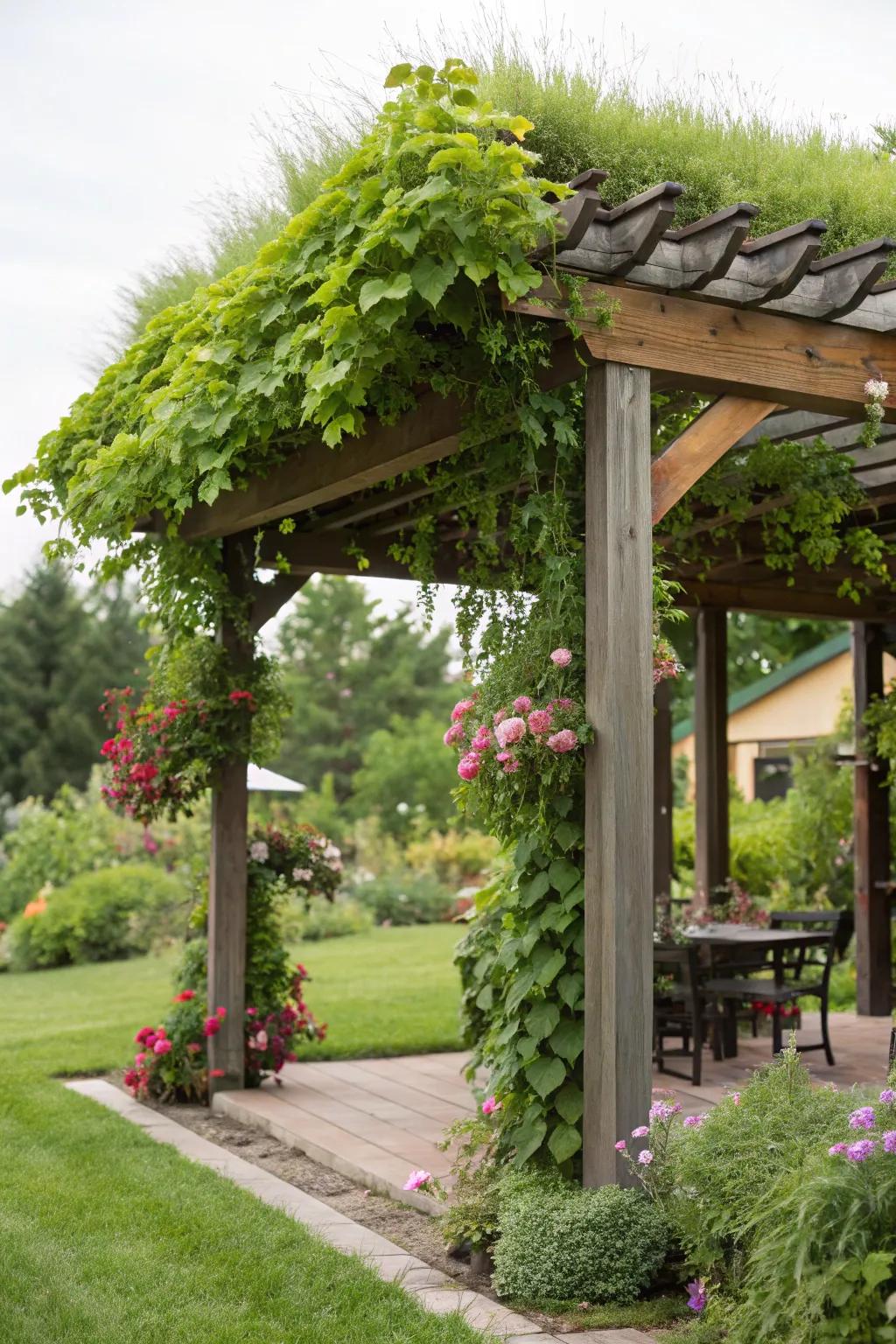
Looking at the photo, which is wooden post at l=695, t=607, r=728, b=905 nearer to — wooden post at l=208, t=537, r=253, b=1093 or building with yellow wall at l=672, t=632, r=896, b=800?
wooden post at l=208, t=537, r=253, b=1093

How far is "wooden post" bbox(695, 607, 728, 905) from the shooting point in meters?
8.72

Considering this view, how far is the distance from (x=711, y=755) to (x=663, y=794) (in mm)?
511

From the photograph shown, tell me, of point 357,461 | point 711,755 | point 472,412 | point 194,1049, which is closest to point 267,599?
point 357,461

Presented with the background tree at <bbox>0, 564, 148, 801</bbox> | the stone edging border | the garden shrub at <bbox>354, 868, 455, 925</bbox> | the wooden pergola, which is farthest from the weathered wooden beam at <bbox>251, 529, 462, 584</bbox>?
the background tree at <bbox>0, 564, 148, 801</bbox>

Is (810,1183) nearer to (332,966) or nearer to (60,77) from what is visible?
(332,966)

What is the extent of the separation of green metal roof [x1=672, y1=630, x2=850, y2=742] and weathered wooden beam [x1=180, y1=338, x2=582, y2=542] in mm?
10329

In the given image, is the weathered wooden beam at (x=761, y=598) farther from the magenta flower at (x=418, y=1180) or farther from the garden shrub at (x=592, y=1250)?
the garden shrub at (x=592, y=1250)

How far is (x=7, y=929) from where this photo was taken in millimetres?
14570

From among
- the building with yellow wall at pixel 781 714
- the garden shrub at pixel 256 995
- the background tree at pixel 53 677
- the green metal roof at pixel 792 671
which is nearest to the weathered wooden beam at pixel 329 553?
the garden shrub at pixel 256 995

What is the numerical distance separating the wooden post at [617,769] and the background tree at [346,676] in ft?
65.5

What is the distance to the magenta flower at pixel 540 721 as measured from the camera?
12.3ft

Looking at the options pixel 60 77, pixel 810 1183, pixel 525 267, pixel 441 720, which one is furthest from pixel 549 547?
pixel 441 720

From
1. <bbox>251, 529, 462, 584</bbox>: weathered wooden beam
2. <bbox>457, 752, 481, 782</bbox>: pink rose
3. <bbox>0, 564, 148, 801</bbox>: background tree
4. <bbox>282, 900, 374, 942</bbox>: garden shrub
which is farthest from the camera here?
<bbox>0, 564, 148, 801</bbox>: background tree

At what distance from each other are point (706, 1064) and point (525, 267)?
4.57 metres
